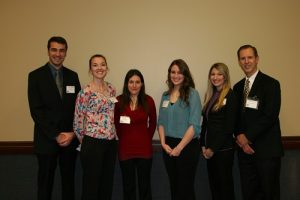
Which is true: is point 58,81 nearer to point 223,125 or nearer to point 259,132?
point 223,125

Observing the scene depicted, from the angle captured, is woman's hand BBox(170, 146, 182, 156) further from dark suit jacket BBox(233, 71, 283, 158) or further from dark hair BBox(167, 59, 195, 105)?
dark suit jacket BBox(233, 71, 283, 158)

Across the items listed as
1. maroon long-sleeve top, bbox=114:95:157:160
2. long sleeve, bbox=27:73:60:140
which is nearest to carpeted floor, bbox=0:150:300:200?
maroon long-sleeve top, bbox=114:95:157:160

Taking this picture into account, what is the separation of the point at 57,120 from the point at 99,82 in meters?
0.53

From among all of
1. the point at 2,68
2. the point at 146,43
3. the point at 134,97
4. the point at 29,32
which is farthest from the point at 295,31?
the point at 2,68

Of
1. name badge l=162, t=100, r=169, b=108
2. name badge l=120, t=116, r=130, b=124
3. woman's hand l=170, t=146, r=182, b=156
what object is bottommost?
woman's hand l=170, t=146, r=182, b=156

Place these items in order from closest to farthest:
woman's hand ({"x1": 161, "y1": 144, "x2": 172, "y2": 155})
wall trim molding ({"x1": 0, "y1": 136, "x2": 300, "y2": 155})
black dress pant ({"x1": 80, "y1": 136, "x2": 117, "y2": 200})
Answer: black dress pant ({"x1": 80, "y1": 136, "x2": 117, "y2": 200}) → woman's hand ({"x1": 161, "y1": 144, "x2": 172, "y2": 155}) → wall trim molding ({"x1": 0, "y1": 136, "x2": 300, "y2": 155})

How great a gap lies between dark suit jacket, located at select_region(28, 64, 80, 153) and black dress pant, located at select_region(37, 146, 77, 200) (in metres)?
0.08

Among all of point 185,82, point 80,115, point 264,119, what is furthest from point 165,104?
point 264,119

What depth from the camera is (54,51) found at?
2584mm

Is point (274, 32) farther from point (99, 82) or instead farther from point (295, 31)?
point (99, 82)

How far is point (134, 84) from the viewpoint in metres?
2.58

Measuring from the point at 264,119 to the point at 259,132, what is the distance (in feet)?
0.41

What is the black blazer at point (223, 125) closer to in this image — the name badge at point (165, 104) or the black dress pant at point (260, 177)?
the black dress pant at point (260, 177)

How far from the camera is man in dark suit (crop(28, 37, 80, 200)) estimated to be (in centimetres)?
254
